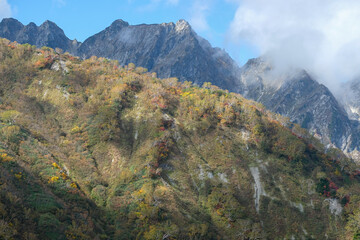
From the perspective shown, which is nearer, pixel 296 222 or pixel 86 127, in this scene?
pixel 296 222

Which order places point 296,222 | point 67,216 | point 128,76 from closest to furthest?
point 67,216 → point 296,222 → point 128,76

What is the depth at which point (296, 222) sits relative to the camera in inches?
3612

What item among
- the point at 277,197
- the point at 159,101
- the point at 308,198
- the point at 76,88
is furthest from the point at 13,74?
the point at 308,198

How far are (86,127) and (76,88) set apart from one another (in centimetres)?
3214

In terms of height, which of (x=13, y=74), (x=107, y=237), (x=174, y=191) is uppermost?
(x=13, y=74)

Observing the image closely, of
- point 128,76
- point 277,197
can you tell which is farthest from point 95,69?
point 277,197

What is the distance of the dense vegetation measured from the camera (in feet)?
239

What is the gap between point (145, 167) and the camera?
3979 inches

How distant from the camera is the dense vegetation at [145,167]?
7294 centimetres

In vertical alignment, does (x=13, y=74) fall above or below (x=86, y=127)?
above

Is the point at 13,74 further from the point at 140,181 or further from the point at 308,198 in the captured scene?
the point at 308,198

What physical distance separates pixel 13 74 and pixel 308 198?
16764 centimetres

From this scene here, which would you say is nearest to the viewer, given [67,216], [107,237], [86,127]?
[67,216]

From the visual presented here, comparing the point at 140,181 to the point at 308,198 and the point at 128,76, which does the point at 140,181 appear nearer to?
the point at 308,198
